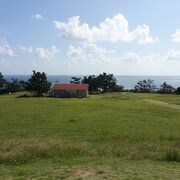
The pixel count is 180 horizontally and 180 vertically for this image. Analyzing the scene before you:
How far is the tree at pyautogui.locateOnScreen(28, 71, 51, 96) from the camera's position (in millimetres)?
107312

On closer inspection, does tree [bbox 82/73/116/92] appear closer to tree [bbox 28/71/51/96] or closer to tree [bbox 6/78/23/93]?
tree [bbox 28/71/51/96]

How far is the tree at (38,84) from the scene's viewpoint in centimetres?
10731

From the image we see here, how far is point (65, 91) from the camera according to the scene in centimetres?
10438

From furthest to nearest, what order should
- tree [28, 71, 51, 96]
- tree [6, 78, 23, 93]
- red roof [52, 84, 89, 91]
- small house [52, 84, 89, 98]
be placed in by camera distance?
tree [6, 78, 23, 93] → tree [28, 71, 51, 96] → red roof [52, 84, 89, 91] → small house [52, 84, 89, 98]

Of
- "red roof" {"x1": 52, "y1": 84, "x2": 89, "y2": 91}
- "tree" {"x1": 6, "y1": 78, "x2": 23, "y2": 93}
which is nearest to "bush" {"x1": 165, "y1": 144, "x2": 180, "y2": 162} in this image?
"red roof" {"x1": 52, "y1": 84, "x2": 89, "y2": 91}

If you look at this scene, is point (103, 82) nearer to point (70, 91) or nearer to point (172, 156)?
point (70, 91)

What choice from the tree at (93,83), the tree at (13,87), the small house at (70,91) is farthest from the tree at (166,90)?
the tree at (13,87)

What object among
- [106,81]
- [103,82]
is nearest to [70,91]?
[103,82]

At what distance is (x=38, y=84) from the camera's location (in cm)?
10719

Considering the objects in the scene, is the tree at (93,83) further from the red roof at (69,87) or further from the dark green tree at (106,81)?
the red roof at (69,87)

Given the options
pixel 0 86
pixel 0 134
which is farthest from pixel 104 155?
pixel 0 86

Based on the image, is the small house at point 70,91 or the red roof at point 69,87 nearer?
the small house at point 70,91

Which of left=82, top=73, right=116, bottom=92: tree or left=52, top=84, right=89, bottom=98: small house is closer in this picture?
left=52, top=84, right=89, bottom=98: small house

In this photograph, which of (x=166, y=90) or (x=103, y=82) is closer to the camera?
(x=166, y=90)
